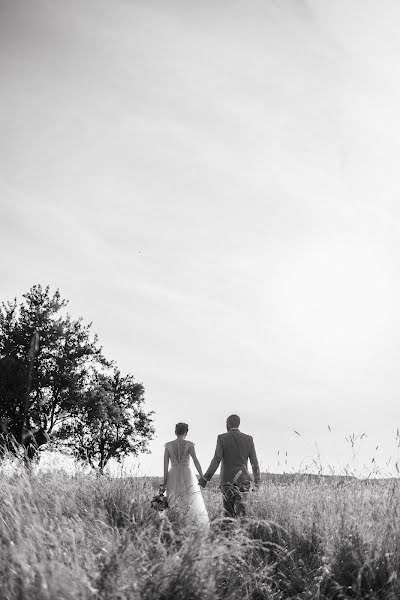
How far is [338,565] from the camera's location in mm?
5582

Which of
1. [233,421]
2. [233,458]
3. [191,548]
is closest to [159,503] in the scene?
[191,548]

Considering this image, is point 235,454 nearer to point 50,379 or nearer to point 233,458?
point 233,458

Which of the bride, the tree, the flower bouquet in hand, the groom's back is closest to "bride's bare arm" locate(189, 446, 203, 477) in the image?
the bride

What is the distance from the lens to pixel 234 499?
9227 mm

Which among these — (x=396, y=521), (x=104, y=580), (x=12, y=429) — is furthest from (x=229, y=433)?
(x=12, y=429)

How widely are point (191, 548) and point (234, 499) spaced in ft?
15.1

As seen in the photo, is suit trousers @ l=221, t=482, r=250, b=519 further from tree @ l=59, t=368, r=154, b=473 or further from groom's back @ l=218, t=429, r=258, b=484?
tree @ l=59, t=368, r=154, b=473

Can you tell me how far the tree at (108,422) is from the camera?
34.6 meters

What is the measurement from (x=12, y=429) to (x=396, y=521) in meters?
30.0

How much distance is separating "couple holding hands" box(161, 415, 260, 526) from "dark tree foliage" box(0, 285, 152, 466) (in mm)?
22459

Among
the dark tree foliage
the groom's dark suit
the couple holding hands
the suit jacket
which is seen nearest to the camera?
the couple holding hands

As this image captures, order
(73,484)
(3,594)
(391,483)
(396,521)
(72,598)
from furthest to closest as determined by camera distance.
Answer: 1. (73,484)
2. (391,483)
3. (396,521)
4. (3,594)
5. (72,598)

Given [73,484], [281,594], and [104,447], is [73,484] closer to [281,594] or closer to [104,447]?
[281,594]

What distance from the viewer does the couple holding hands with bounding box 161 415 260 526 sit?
9125mm
